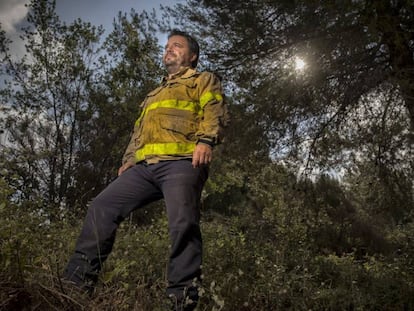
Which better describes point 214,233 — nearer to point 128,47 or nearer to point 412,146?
point 412,146

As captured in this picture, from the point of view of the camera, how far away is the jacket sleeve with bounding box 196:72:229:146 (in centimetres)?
236

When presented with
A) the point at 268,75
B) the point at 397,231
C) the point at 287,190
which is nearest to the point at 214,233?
the point at 287,190

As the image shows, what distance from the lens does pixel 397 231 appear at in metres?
7.11

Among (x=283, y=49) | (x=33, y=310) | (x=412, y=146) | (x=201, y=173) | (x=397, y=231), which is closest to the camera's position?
(x=33, y=310)

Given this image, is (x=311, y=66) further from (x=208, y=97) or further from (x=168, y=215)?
(x=168, y=215)

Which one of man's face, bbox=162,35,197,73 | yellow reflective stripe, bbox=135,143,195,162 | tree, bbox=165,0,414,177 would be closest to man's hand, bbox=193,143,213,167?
yellow reflective stripe, bbox=135,143,195,162

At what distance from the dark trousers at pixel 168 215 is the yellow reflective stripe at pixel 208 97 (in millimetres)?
398

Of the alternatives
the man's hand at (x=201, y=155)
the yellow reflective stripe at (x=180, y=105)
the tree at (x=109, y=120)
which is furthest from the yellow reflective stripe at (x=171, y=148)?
the tree at (x=109, y=120)

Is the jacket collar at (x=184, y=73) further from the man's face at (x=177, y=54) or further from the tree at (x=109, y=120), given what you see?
the tree at (x=109, y=120)

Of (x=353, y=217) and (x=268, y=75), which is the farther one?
(x=353, y=217)

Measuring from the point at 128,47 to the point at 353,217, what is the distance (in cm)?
811

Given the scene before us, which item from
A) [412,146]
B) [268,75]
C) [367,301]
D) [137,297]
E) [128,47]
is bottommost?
[367,301]

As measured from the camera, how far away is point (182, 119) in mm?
2469

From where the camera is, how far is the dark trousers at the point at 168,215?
2143mm
